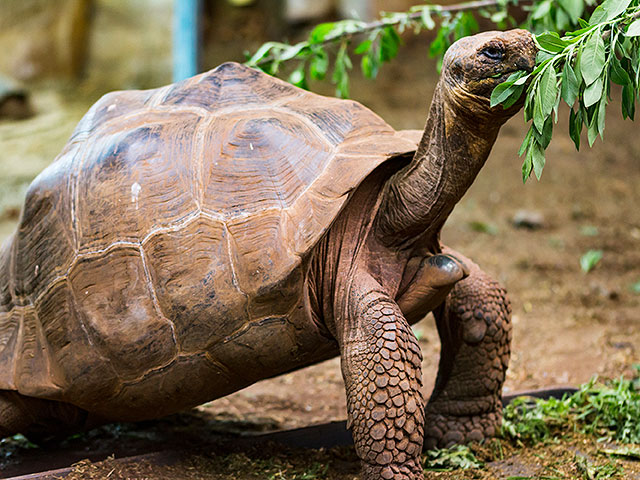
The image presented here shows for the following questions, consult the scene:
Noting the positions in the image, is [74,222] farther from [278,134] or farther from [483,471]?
[483,471]

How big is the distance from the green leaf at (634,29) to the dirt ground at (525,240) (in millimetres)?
1751

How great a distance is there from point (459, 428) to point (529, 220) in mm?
4086

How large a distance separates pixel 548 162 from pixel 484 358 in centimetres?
565

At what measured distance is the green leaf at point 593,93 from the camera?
6.98 ft

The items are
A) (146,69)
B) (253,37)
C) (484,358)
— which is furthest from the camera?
(253,37)

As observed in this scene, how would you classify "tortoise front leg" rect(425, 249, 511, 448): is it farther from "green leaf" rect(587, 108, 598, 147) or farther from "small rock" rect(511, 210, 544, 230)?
"small rock" rect(511, 210, 544, 230)

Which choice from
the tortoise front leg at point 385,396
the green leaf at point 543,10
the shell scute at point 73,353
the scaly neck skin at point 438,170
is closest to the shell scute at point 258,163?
the scaly neck skin at point 438,170

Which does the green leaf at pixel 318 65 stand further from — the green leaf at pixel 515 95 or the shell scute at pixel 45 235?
the green leaf at pixel 515 95

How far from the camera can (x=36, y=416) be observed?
322cm

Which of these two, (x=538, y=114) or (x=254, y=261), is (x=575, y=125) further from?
(x=254, y=261)

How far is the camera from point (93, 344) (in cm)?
289

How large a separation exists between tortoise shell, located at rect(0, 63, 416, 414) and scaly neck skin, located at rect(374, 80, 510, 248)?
0.16 metres

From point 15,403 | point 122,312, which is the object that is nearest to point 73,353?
point 122,312

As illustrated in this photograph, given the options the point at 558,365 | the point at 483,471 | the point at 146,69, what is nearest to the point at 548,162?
the point at 558,365
